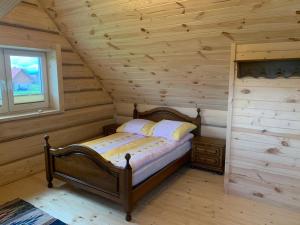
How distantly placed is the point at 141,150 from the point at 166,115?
4.39 feet

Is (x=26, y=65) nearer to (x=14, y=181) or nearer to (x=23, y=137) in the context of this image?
(x=23, y=137)

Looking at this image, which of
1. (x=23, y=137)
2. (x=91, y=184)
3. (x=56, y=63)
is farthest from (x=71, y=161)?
(x=56, y=63)

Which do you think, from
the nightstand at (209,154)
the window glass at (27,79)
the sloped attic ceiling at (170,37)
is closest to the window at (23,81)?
the window glass at (27,79)

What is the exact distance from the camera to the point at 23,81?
342 centimetres

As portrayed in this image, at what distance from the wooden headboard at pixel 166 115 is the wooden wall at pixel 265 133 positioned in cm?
108

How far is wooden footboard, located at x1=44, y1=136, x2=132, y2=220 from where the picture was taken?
2.32 m

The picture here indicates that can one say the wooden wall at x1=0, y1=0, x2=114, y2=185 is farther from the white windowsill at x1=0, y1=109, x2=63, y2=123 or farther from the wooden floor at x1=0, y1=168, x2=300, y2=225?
the wooden floor at x1=0, y1=168, x2=300, y2=225

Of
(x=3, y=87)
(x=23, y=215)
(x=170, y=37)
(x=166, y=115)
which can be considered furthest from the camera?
(x=166, y=115)

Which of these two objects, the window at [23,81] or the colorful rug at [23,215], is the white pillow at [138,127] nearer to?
the window at [23,81]

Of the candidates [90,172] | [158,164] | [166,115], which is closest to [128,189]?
[90,172]

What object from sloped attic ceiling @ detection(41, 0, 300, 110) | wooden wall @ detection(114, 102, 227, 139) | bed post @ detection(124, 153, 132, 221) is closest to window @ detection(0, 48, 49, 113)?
sloped attic ceiling @ detection(41, 0, 300, 110)

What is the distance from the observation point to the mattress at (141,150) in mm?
2570

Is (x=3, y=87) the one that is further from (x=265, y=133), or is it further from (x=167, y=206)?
→ (x=265, y=133)

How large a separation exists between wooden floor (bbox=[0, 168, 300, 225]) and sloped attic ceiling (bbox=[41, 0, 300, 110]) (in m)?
1.38
